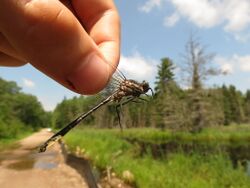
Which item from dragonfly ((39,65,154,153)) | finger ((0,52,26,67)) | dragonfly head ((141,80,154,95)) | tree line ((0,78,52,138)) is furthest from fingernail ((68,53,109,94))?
tree line ((0,78,52,138))

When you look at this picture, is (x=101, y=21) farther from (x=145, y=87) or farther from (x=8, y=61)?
(x=8, y=61)

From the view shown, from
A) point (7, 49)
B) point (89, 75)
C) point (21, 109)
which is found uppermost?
point (21, 109)

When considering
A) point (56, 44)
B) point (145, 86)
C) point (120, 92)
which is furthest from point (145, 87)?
point (56, 44)

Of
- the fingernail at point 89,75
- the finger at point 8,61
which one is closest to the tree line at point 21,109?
the finger at point 8,61

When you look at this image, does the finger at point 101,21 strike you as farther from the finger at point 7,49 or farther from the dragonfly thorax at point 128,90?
the finger at point 7,49

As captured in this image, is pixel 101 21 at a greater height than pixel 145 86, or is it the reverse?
pixel 101 21

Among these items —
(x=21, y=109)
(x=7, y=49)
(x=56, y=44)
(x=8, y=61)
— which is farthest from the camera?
(x=21, y=109)

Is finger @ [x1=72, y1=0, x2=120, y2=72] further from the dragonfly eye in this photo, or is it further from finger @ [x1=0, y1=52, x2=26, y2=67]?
finger @ [x1=0, y1=52, x2=26, y2=67]
